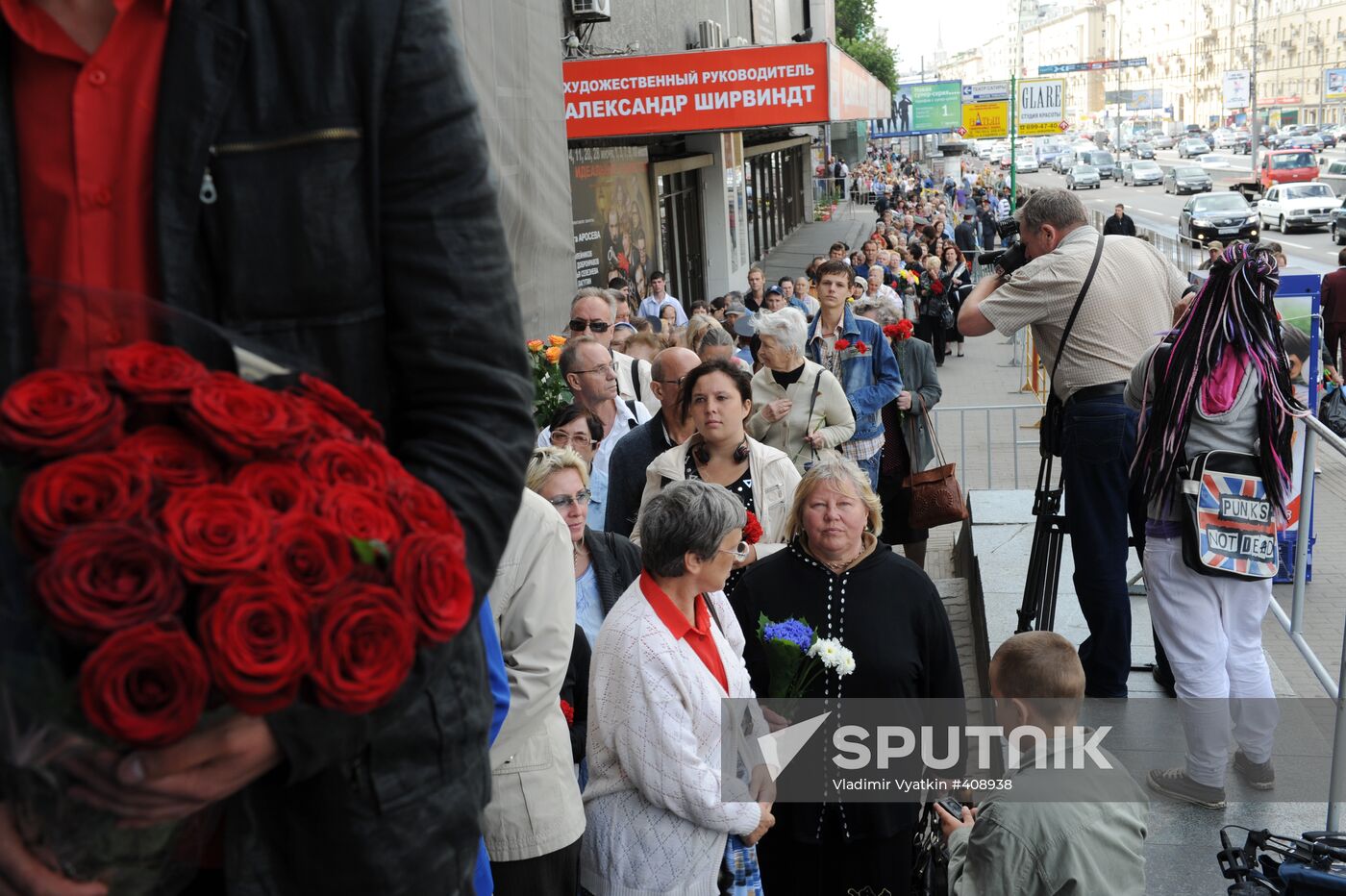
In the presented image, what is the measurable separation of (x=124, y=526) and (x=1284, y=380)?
515cm

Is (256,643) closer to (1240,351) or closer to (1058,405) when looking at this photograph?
(1240,351)

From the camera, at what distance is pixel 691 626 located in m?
4.21

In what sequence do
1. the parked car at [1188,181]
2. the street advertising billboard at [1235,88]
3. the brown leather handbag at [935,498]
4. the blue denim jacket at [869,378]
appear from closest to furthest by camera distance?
the brown leather handbag at [935,498] < the blue denim jacket at [869,378] < the parked car at [1188,181] < the street advertising billboard at [1235,88]

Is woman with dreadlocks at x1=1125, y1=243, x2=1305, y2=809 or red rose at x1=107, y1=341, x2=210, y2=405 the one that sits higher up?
red rose at x1=107, y1=341, x2=210, y2=405

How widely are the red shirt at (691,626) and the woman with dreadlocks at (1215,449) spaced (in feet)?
7.01

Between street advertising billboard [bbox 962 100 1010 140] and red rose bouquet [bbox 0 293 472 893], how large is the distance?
35865mm

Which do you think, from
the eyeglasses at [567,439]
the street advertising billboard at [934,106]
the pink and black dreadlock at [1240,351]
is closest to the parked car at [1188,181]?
the street advertising billboard at [934,106]

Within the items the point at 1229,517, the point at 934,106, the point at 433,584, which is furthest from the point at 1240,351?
the point at 934,106

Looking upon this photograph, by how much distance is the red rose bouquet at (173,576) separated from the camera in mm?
921

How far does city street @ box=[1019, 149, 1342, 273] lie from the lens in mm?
36312

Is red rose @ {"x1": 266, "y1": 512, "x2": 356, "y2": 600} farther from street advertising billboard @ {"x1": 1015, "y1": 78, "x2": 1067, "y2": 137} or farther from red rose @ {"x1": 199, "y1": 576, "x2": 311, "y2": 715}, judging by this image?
street advertising billboard @ {"x1": 1015, "y1": 78, "x2": 1067, "y2": 137}

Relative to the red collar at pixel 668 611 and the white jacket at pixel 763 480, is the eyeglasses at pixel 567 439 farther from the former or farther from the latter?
the red collar at pixel 668 611

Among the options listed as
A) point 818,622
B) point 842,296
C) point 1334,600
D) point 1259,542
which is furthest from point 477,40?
point 1334,600

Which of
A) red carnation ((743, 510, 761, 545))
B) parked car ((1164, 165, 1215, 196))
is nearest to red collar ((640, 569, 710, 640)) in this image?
red carnation ((743, 510, 761, 545))
